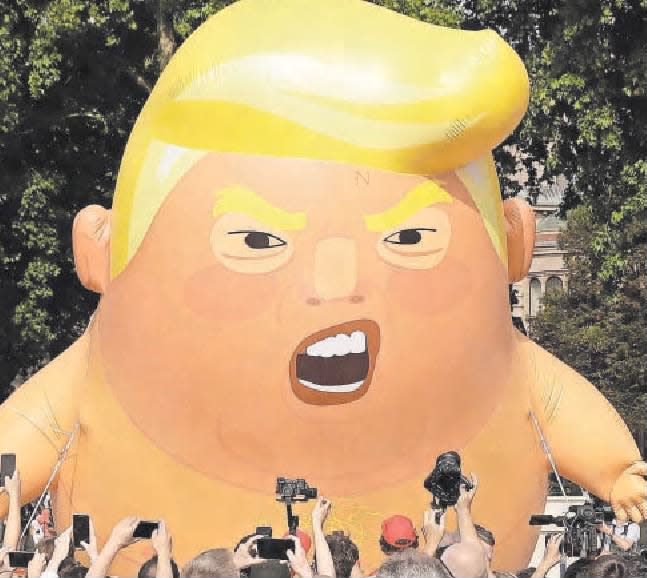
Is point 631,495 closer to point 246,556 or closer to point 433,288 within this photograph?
point 433,288

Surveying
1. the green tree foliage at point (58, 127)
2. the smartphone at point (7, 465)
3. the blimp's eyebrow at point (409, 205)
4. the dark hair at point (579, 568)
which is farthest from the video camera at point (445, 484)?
the green tree foliage at point (58, 127)

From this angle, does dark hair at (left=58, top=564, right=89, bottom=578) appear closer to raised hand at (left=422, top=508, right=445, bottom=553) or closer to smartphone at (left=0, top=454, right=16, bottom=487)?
raised hand at (left=422, top=508, right=445, bottom=553)

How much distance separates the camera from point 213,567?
4359 mm

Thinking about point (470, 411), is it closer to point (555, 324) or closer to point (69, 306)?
point (69, 306)

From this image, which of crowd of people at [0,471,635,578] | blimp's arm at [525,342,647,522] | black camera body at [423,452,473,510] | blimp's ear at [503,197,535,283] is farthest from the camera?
blimp's ear at [503,197,535,283]

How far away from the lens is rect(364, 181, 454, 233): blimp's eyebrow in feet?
23.3

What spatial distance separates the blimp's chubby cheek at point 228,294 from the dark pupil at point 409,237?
2.20 ft

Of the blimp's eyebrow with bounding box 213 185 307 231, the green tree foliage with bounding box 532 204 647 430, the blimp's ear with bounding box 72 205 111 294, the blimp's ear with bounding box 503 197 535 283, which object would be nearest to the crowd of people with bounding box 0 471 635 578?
the blimp's eyebrow with bounding box 213 185 307 231

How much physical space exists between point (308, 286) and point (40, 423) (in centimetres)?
186

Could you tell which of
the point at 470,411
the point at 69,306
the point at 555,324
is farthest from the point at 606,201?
the point at 555,324

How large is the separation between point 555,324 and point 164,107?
2853 centimetres

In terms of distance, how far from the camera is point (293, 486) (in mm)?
6371

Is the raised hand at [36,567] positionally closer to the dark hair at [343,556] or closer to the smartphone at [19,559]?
the smartphone at [19,559]

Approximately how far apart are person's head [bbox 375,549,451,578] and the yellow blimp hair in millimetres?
3422
